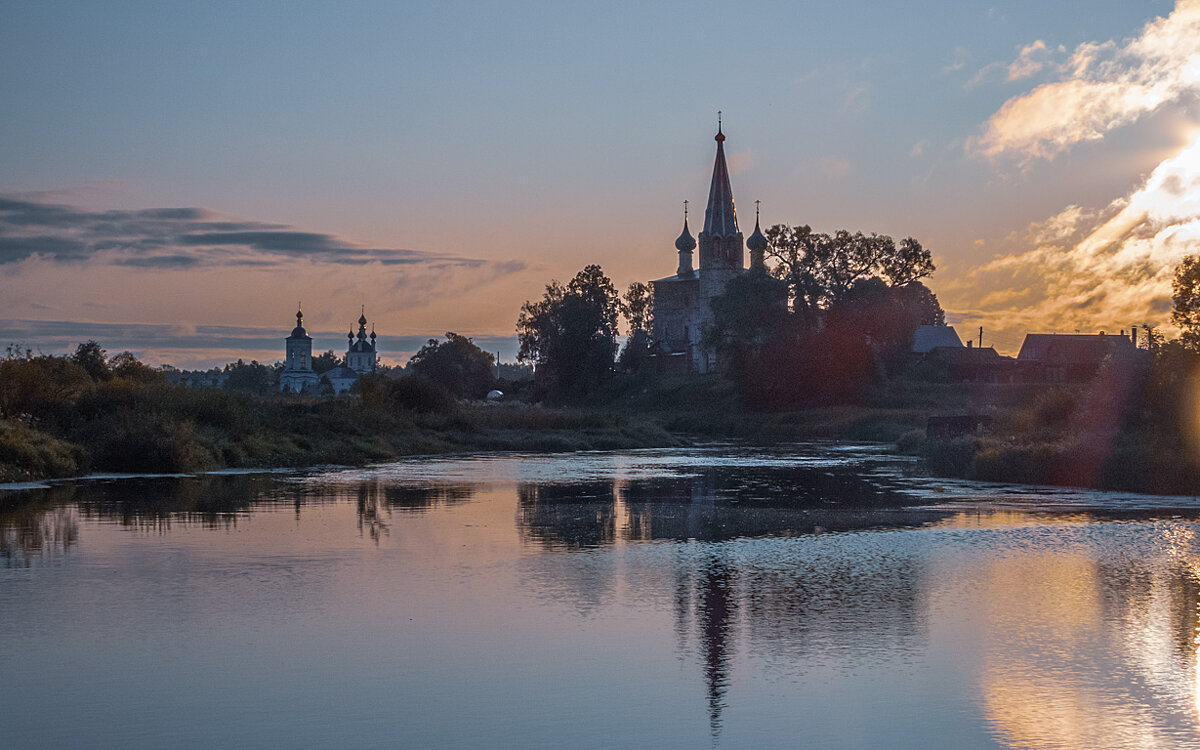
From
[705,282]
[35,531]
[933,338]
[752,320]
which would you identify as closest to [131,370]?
[35,531]

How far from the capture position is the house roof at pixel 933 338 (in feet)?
399

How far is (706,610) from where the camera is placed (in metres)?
15.0

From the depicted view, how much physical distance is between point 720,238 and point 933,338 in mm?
28851

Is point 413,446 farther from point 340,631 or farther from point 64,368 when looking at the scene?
point 340,631

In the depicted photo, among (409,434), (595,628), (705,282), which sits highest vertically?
(705,282)

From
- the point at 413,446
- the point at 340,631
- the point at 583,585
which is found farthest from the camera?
the point at 413,446

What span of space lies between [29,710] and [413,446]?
44.9 meters

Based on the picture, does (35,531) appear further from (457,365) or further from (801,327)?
(457,365)

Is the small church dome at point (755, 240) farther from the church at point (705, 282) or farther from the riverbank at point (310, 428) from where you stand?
the riverbank at point (310, 428)

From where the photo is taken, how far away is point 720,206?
143000 mm

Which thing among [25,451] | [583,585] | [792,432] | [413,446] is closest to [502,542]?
[583,585]

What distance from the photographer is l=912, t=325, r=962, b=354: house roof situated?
121562 mm

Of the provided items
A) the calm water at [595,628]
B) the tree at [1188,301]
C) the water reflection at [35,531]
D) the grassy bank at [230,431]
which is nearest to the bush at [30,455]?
the grassy bank at [230,431]

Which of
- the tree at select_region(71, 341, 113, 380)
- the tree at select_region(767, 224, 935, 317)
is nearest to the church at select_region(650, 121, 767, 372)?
the tree at select_region(767, 224, 935, 317)
